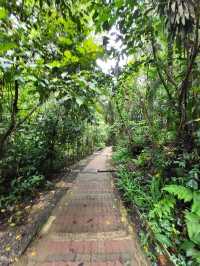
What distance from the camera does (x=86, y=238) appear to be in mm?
2555

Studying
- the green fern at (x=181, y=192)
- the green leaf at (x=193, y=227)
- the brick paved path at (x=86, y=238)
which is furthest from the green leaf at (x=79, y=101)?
the green leaf at (x=193, y=227)

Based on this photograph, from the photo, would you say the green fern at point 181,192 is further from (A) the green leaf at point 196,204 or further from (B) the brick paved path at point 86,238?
(B) the brick paved path at point 86,238

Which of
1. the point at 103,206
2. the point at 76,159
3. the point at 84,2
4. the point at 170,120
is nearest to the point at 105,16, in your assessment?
the point at 84,2

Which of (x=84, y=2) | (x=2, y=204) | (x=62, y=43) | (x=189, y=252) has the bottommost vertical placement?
(x=189, y=252)

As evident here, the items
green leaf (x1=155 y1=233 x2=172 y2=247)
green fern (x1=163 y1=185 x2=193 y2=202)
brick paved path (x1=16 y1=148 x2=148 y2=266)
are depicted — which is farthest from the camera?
green fern (x1=163 y1=185 x2=193 y2=202)

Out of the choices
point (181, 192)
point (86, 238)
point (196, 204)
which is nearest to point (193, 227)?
point (196, 204)

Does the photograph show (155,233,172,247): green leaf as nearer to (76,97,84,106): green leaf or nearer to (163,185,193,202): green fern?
(163,185,193,202): green fern

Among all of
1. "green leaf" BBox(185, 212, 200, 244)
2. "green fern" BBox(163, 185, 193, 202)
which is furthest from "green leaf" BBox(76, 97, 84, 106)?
"green leaf" BBox(185, 212, 200, 244)

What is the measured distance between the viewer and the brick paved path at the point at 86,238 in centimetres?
217

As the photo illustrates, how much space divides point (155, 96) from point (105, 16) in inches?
90.4

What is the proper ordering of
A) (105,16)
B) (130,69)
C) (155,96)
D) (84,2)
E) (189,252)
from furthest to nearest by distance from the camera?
(155,96), (130,69), (84,2), (105,16), (189,252)

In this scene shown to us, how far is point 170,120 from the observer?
13.8ft

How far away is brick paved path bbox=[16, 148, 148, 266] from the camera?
2172 mm

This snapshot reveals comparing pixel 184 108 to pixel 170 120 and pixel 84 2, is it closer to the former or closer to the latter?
pixel 170 120
